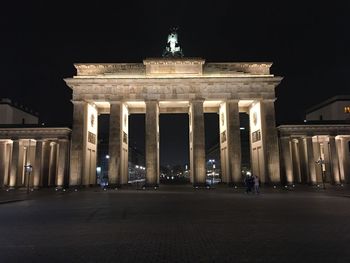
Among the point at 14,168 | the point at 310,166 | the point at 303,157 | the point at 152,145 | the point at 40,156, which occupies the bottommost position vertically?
the point at 310,166

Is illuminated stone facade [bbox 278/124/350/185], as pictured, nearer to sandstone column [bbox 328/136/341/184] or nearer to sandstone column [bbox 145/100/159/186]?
sandstone column [bbox 328/136/341/184]

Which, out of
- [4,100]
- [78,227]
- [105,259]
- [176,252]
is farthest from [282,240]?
[4,100]

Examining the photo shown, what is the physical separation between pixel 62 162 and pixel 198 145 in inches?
904

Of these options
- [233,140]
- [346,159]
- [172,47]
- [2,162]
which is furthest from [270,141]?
[2,162]

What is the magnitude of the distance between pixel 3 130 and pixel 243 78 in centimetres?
4228

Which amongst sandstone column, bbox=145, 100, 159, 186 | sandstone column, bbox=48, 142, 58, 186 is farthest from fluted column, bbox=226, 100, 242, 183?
sandstone column, bbox=48, 142, 58, 186

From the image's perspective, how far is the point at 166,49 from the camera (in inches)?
2430

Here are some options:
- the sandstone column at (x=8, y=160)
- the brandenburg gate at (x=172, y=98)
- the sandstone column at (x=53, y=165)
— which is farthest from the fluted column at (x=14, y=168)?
the brandenburg gate at (x=172, y=98)

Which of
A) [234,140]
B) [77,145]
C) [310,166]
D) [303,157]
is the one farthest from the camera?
[303,157]

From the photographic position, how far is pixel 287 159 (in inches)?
2093

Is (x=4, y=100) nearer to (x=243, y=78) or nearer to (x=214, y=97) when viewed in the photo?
(x=214, y=97)

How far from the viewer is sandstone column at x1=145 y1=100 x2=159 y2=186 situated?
5003cm

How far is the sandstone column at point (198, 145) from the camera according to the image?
162 feet

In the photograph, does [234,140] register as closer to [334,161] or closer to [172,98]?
[172,98]
